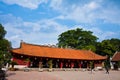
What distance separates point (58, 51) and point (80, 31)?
34.6 metres

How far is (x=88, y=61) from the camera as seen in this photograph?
48.0 meters

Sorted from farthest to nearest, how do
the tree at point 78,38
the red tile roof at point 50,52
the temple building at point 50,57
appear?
the tree at point 78,38, the red tile roof at point 50,52, the temple building at point 50,57

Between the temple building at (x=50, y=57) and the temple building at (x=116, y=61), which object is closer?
the temple building at (x=50, y=57)

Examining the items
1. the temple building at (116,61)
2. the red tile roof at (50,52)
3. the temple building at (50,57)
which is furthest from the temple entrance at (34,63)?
the temple building at (116,61)

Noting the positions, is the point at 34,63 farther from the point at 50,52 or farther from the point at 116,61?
the point at 116,61

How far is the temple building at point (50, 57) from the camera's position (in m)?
38.1

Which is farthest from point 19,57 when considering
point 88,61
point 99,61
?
point 99,61

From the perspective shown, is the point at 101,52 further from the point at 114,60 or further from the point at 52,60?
the point at 52,60

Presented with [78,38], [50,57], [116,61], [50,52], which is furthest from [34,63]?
[78,38]

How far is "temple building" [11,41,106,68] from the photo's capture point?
125 feet

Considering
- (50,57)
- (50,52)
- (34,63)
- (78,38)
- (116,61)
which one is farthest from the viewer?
(78,38)

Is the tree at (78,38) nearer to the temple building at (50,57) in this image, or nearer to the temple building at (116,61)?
the temple building at (116,61)

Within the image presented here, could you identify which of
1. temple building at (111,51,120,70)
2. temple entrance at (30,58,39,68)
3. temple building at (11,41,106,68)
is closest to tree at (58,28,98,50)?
temple building at (111,51,120,70)

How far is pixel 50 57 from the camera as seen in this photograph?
40906mm
